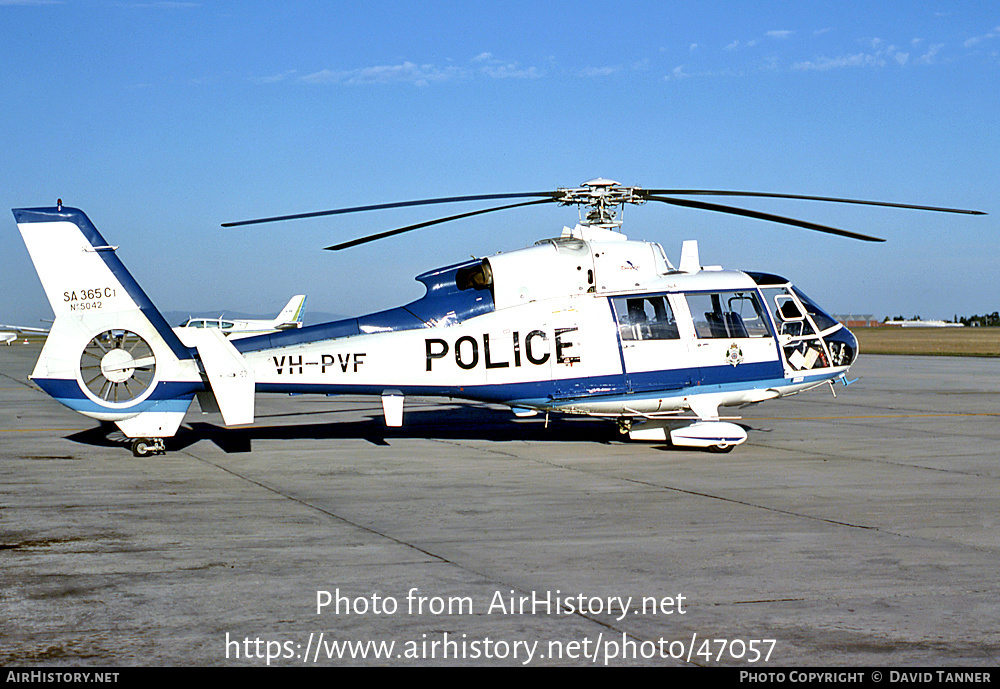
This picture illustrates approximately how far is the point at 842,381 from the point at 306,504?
9.52 meters

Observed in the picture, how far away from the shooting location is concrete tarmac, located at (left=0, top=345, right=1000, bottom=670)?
551 cm

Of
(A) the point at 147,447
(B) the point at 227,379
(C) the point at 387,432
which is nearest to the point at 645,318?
(C) the point at 387,432

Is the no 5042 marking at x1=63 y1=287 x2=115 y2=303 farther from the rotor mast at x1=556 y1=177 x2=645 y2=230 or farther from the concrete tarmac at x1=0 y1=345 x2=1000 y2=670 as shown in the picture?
the rotor mast at x1=556 y1=177 x2=645 y2=230

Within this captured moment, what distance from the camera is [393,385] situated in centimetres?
1365

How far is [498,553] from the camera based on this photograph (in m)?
7.82

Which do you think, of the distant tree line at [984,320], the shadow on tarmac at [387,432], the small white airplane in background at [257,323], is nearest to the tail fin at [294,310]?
the small white airplane in background at [257,323]

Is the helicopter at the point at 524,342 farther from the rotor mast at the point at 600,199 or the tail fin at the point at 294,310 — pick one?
the tail fin at the point at 294,310

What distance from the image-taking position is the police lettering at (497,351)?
13742mm

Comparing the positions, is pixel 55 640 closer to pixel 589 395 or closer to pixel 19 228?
pixel 19 228

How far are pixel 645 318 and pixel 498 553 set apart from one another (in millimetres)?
7106

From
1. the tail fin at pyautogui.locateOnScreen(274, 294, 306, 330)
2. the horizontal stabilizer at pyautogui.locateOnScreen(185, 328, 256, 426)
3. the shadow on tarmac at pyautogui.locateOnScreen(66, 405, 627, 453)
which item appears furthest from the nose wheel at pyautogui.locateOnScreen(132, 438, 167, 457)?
the tail fin at pyautogui.locateOnScreen(274, 294, 306, 330)

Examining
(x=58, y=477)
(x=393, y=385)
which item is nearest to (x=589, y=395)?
(x=393, y=385)

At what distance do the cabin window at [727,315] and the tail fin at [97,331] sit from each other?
293 inches

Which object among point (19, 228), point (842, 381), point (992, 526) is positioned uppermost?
point (19, 228)
